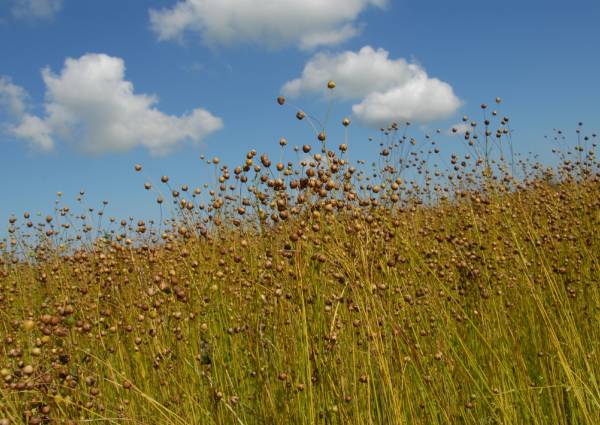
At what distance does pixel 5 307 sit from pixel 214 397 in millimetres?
2221

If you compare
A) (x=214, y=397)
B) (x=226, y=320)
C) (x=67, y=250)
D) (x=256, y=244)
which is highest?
(x=67, y=250)

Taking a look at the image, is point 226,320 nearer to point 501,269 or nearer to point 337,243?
point 337,243

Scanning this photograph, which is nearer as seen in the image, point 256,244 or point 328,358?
point 328,358

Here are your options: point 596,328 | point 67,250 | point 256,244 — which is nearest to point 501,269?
point 596,328

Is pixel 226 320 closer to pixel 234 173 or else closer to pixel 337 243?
pixel 234 173

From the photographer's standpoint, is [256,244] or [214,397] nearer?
[214,397]

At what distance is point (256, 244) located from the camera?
3.84 metres

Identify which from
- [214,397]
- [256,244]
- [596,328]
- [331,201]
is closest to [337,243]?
[331,201]

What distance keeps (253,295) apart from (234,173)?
0.78 metres

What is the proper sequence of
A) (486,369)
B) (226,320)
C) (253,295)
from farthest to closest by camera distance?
1. (226,320)
2. (253,295)
3. (486,369)

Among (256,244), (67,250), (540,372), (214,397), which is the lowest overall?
(540,372)

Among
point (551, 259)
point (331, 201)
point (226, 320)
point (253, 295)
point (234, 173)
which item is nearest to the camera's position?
point (331, 201)

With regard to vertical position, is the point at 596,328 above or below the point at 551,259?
below

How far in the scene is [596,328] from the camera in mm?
3270
